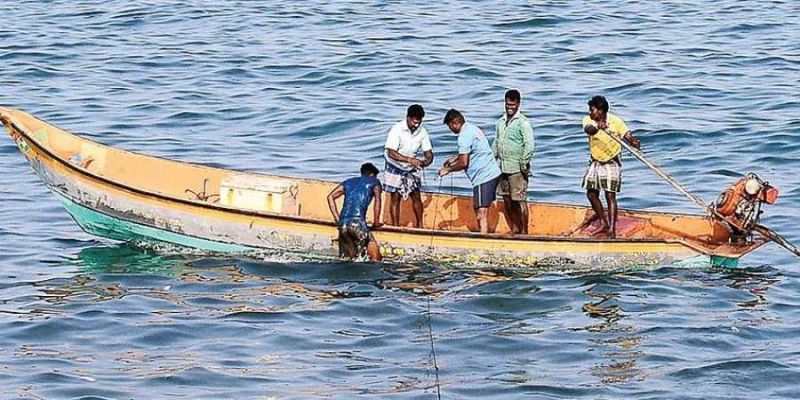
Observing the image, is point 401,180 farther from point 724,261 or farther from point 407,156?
point 724,261

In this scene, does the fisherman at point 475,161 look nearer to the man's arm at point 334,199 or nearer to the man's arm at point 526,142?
the man's arm at point 526,142

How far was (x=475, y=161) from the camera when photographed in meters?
17.0

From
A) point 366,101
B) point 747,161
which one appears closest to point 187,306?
point 747,161

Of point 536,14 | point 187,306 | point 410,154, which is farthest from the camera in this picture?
point 536,14

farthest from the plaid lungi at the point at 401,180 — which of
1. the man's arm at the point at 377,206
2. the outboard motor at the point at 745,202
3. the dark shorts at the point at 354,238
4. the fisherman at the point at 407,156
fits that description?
the outboard motor at the point at 745,202

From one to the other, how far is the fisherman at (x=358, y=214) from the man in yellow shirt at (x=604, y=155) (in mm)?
2303

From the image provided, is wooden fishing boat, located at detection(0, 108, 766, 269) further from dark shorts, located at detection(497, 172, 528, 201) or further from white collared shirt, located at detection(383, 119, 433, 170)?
white collared shirt, located at detection(383, 119, 433, 170)

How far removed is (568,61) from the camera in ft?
106

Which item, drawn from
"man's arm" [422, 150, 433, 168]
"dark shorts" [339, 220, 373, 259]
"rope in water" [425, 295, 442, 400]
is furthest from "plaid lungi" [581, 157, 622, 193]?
"dark shorts" [339, 220, 373, 259]

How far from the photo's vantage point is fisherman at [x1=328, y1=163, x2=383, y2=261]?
16.9 metres

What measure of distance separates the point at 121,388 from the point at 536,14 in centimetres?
2561

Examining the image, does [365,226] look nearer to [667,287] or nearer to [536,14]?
[667,287]

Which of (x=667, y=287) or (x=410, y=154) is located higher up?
Answer: (x=410, y=154)

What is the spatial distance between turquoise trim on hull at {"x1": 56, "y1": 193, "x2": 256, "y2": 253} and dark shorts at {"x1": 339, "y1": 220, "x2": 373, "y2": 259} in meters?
1.17
